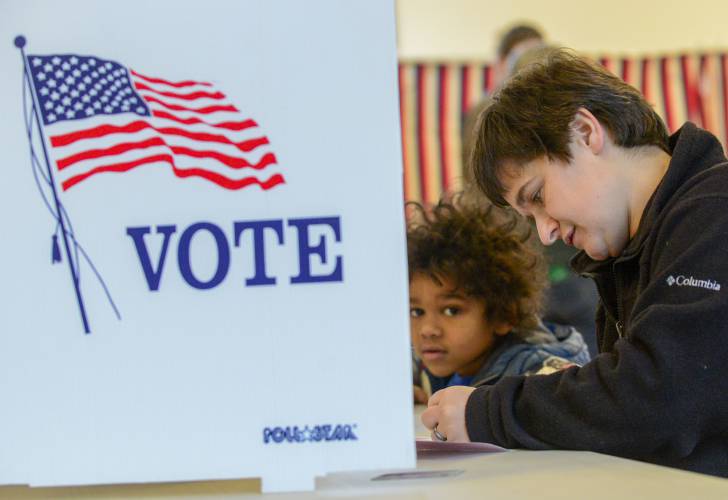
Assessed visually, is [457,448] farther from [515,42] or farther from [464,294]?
[515,42]

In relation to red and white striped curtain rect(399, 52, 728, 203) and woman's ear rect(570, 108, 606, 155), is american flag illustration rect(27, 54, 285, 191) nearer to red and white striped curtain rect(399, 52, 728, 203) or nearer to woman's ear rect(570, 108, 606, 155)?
woman's ear rect(570, 108, 606, 155)

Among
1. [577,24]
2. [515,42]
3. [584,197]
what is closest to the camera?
[584,197]

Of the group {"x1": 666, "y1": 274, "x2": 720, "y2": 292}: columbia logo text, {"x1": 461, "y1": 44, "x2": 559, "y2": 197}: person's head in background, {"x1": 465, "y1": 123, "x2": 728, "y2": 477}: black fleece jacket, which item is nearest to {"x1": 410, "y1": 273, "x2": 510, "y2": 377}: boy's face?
{"x1": 461, "y1": 44, "x2": 559, "y2": 197}: person's head in background

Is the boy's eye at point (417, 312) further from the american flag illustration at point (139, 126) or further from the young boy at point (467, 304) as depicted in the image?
the american flag illustration at point (139, 126)

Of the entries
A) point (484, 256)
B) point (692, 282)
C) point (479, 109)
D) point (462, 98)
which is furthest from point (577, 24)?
point (692, 282)

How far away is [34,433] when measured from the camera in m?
0.80

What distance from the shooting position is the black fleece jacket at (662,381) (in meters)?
1.01

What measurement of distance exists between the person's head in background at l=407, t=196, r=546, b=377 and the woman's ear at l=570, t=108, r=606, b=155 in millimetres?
877

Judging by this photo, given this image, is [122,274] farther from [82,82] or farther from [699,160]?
[699,160]

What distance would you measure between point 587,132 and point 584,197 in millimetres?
88

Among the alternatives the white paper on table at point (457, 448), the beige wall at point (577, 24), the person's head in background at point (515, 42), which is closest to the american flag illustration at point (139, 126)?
the white paper on table at point (457, 448)

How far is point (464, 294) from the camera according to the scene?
85.4 inches

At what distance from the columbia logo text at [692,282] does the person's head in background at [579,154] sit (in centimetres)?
26

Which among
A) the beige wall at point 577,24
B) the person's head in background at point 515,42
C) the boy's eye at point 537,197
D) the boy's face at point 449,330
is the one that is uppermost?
the beige wall at point 577,24
